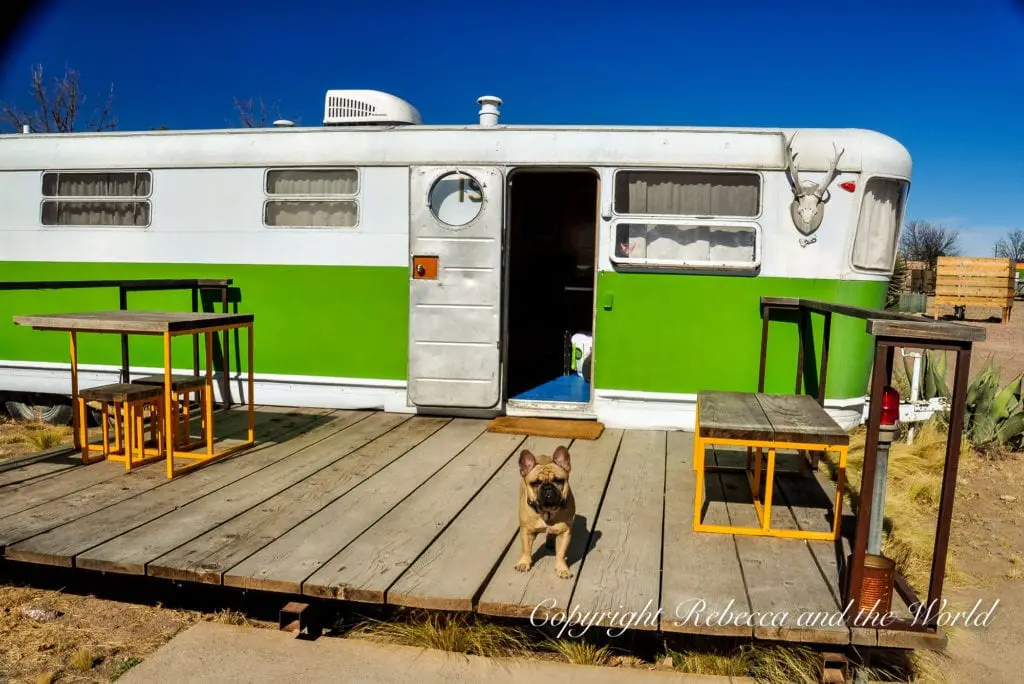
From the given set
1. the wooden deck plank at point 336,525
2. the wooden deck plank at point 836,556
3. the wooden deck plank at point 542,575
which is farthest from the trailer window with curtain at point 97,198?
the wooden deck plank at point 836,556

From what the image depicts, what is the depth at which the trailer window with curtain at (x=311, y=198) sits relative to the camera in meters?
6.12

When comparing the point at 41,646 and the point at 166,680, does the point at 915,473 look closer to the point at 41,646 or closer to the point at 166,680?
the point at 166,680

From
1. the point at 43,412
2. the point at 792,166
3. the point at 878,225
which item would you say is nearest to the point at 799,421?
the point at 792,166

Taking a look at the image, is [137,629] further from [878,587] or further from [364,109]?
[364,109]

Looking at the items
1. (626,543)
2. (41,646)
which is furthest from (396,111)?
(41,646)

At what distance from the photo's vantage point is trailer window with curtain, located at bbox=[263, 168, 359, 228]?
20.1ft

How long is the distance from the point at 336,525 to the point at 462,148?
10.5ft

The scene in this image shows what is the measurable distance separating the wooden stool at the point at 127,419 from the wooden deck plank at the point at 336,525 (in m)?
1.46

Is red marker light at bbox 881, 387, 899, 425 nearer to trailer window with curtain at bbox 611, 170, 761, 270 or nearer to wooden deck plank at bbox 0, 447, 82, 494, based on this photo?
trailer window with curtain at bbox 611, 170, 761, 270

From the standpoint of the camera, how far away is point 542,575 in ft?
10.7

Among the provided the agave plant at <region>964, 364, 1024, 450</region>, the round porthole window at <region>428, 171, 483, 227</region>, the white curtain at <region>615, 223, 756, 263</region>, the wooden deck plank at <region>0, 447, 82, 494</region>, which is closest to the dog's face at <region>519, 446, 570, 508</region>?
the white curtain at <region>615, 223, 756, 263</region>

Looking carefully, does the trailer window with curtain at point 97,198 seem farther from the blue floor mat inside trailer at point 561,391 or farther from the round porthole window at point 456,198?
the blue floor mat inside trailer at point 561,391

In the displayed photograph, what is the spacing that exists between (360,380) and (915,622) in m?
4.39

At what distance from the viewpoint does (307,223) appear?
622cm
